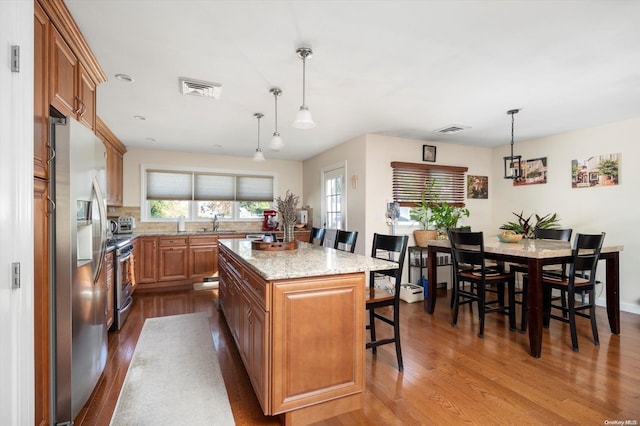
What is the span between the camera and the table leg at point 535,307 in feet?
8.46

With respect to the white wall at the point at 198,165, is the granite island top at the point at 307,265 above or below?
below

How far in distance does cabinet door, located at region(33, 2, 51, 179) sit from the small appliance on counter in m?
3.76

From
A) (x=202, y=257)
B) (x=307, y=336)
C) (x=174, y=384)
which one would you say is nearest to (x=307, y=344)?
(x=307, y=336)

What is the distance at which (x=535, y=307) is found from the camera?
2.62 m

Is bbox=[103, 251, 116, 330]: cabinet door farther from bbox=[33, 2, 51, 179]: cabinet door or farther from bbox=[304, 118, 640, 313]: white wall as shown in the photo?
bbox=[304, 118, 640, 313]: white wall

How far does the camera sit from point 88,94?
2340 mm

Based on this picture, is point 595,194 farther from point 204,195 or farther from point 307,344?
point 204,195

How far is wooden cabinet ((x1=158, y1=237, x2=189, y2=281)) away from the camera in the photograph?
4.99 m

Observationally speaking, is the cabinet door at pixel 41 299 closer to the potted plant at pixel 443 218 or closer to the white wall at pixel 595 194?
the potted plant at pixel 443 218

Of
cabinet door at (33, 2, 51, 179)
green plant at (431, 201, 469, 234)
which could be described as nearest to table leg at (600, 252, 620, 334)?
green plant at (431, 201, 469, 234)

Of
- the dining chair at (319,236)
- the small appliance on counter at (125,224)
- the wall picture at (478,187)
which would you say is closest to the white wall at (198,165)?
the small appliance on counter at (125,224)

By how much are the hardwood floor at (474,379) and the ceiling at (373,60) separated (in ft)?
7.65

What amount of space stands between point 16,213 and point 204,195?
4.71m

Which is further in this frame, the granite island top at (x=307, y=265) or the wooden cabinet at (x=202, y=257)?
the wooden cabinet at (x=202, y=257)
